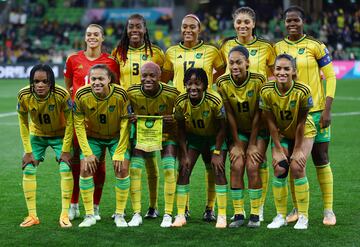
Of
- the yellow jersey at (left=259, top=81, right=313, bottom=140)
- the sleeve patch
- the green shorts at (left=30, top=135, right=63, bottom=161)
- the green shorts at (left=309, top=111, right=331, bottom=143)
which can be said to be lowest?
the green shorts at (left=30, top=135, right=63, bottom=161)

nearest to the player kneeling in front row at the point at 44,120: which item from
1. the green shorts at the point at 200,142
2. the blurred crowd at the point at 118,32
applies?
the green shorts at the point at 200,142

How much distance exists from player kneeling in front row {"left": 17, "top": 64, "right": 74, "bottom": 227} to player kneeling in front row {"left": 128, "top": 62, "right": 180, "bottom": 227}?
643 mm

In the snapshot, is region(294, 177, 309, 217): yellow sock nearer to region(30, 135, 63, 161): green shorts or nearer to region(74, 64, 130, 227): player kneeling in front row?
region(74, 64, 130, 227): player kneeling in front row

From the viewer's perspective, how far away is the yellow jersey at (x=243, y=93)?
7973 mm

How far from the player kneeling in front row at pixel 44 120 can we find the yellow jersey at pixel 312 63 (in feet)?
7.47

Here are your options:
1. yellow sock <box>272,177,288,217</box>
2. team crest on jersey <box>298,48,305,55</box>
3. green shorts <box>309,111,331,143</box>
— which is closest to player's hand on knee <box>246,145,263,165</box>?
yellow sock <box>272,177,288,217</box>

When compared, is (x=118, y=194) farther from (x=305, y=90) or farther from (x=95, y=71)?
(x=305, y=90)

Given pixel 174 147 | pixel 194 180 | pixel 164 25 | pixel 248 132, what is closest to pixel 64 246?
pixel 174 147

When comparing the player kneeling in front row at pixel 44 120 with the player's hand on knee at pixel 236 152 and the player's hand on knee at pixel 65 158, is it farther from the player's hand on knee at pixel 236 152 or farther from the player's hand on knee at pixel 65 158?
the player's hand on knee at pixel 236 152

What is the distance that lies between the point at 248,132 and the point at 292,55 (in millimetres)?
889

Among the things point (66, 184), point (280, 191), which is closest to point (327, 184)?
point (280, 191)

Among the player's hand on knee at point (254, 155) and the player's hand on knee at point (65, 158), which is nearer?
the player's hand on knee at point (254, 155)

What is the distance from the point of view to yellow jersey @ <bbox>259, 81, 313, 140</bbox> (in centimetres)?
772

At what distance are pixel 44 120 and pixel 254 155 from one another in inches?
83.2
